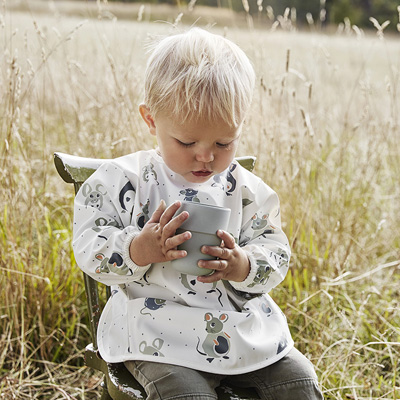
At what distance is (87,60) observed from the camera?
5.71 m

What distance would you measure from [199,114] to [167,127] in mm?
115

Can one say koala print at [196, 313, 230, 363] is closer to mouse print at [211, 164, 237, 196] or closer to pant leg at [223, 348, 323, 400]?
pant leg at [223, 348, 323, 400]

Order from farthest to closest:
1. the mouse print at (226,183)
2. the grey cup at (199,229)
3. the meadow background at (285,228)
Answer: the meadow background at (285,228) → the mouse print at (226,183) → the grey cup at (199,229)

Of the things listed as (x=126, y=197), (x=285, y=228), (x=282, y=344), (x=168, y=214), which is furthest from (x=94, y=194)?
(x=285, y=228)

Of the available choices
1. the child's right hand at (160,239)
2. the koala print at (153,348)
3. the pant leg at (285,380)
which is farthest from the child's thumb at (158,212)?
the pant leg at (285,380)

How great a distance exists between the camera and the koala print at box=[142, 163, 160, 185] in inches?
71.2

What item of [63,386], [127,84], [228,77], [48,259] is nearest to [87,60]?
[127,84]

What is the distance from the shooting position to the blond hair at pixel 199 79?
5.27ft

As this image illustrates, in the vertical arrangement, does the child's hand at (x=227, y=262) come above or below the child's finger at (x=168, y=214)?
below

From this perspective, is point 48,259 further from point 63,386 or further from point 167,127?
point 167,127

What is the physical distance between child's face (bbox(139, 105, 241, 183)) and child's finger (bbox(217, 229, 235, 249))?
0.24 m

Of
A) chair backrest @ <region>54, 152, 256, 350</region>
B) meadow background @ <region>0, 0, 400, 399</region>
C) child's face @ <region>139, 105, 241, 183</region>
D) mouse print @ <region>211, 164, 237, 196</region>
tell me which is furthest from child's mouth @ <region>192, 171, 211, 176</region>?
meadow background @ <region>0, 0, 400, 399</region>

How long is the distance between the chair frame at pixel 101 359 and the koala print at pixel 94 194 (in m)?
0.13

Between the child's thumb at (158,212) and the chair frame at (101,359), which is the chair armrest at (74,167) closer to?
the chair frame at (101,359)
